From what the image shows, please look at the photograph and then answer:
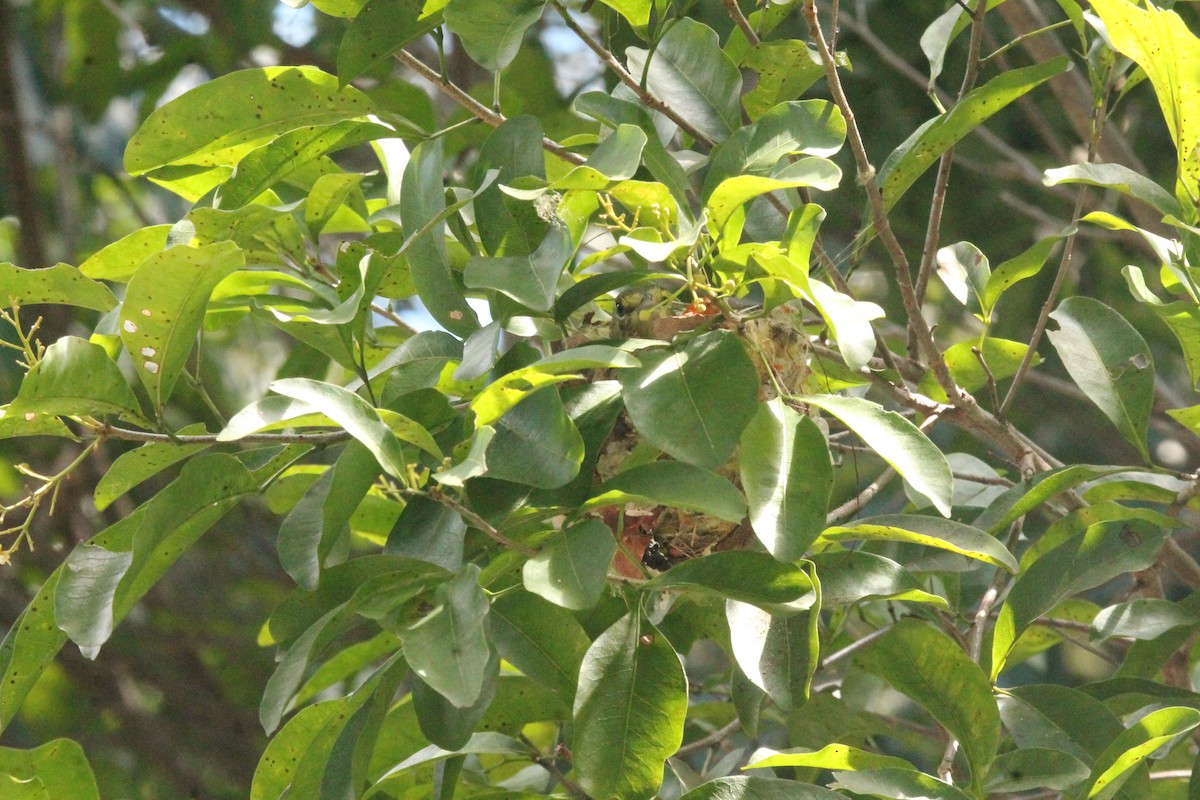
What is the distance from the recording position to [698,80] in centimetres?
111

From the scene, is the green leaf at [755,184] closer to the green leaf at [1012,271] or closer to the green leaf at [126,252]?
the green leaf at [1012,271]

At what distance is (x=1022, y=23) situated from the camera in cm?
180

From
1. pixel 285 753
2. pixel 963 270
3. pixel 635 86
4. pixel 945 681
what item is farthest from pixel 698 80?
pixel 285 753

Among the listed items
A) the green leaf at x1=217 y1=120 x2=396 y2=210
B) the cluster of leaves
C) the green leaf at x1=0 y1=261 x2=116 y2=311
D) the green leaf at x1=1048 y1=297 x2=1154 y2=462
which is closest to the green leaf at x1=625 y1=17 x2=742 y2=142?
the cluster of leaves

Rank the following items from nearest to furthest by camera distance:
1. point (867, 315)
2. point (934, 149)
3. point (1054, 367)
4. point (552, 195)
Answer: point (867, 315), point (552, 195), point (934, 149), point (1054, 367)

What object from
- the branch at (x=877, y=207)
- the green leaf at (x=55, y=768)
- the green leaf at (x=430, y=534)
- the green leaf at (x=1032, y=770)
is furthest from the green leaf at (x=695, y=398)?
the green leaf at (x=55, y=768)

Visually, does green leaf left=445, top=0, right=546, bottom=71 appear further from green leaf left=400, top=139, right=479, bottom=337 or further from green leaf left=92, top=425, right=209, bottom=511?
green leaf left=92, top=425, right=209, bottom=511

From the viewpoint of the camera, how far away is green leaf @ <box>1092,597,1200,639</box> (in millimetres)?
1092

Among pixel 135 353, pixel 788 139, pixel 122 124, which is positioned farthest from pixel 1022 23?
pixel 122 124

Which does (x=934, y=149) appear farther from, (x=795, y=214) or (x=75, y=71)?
(x=75, y=71)

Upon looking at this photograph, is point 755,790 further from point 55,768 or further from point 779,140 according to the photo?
point 55,768

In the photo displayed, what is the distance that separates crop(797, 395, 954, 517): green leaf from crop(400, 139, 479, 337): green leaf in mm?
280

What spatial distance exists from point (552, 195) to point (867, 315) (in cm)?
27

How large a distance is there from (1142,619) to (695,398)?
1.74ft
